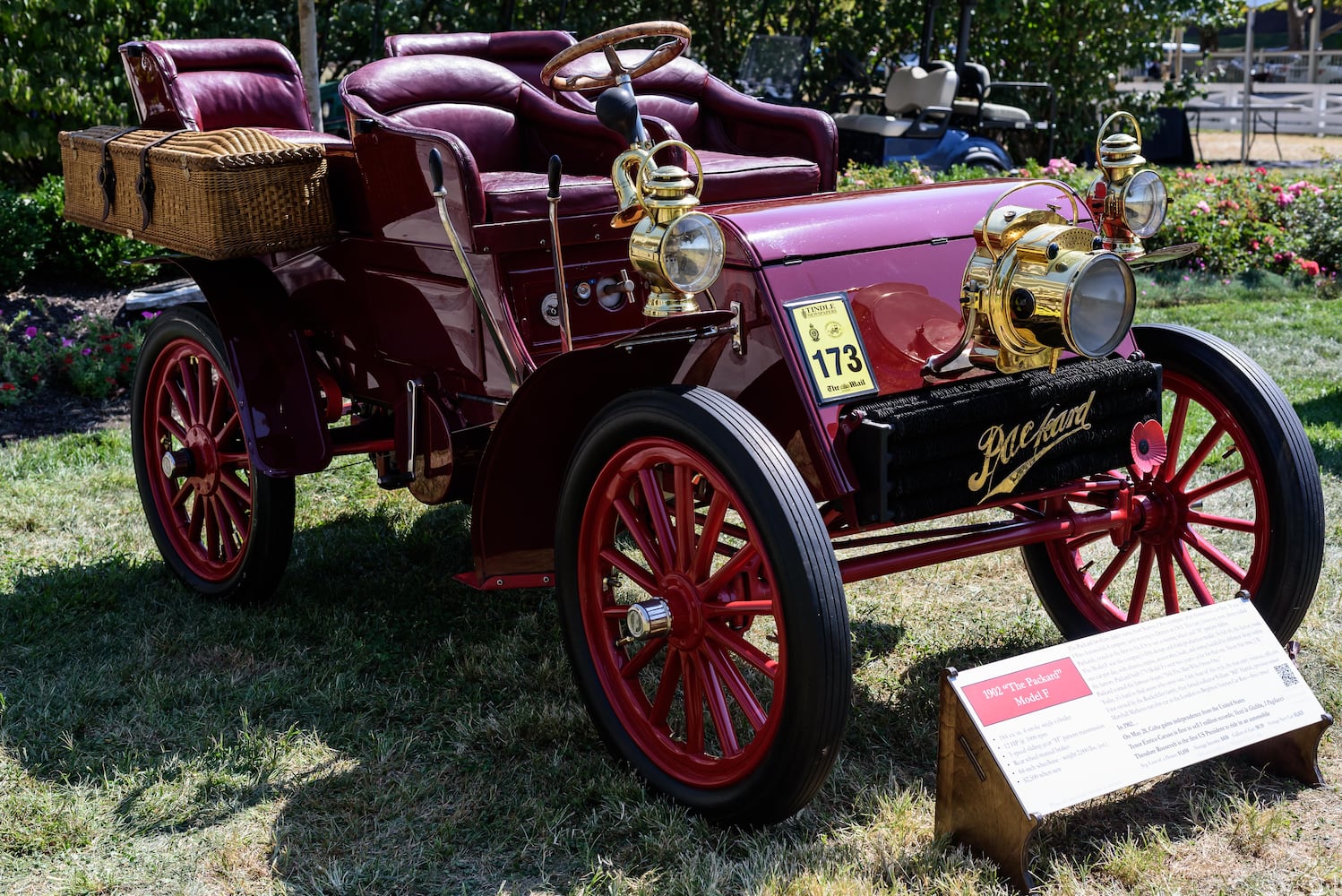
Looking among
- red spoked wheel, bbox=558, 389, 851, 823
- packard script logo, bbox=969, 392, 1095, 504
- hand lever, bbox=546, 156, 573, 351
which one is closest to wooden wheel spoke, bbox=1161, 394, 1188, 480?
packard script logo, bbox=969, 392, 1095, 504

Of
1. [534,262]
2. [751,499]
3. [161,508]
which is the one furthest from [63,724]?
[751,499]

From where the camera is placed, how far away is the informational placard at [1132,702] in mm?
2289

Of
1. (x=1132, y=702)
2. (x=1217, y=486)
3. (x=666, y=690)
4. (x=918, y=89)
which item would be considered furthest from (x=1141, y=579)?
(x=918, y=89)

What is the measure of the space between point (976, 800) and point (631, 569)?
0.80m

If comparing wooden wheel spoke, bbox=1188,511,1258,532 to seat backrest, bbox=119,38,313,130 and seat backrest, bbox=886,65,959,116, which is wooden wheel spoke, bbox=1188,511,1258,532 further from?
seat backrest, bbox=886,65,959,116

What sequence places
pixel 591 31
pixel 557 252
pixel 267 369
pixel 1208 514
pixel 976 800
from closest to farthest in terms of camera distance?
1. pixel 976 800
2. pixel 557 252
3. pixel 1208 514
4. pixel 267 369
5. pixel 591 31

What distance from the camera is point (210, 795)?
2.72 meters

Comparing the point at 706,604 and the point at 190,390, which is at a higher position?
the point at 190,390

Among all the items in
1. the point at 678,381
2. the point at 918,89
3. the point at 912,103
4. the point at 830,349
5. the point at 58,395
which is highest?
the point at 918,89

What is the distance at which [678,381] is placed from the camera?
2779mm

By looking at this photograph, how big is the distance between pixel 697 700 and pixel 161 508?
7.21ft

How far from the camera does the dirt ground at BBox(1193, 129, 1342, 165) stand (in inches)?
613

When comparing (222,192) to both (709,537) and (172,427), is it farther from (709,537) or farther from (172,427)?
(709,537)

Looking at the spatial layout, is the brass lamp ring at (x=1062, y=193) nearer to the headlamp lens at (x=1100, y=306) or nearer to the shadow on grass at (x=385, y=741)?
the headlamp lens at (x=1100, y=306)
